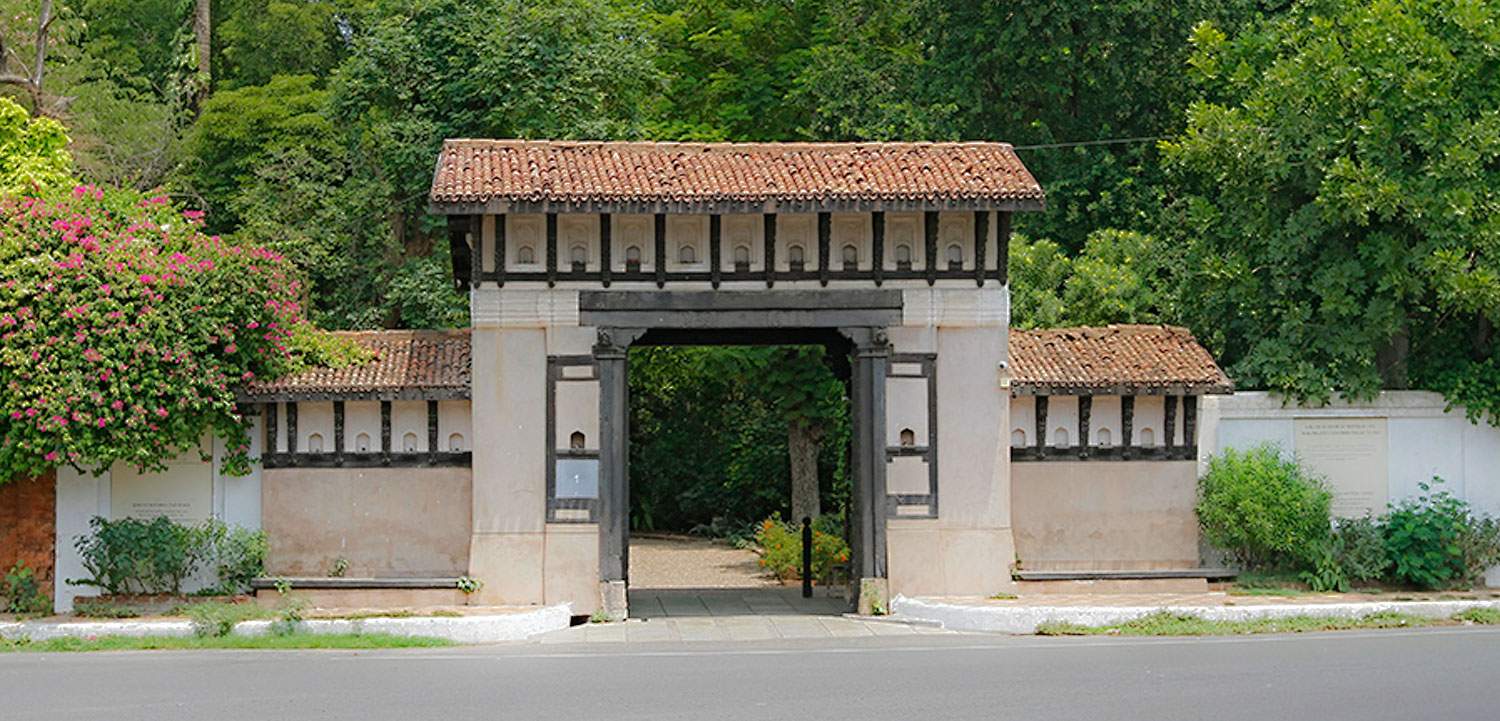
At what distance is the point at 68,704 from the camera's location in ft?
38.0

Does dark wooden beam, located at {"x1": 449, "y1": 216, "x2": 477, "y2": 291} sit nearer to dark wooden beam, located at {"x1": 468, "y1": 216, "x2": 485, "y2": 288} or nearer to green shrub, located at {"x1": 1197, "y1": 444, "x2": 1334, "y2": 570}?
dark wooden beam, located at {"x1": 468, "y1": 216, "x2": 485, "y2": 288}

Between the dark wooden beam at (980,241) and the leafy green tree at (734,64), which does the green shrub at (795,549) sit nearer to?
the dark wooden beam at (980,241)

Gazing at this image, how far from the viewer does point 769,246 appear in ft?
59.2

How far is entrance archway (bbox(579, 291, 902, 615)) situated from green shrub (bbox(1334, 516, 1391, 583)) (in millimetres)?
5611

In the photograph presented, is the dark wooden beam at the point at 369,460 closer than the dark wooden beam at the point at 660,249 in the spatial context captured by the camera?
No

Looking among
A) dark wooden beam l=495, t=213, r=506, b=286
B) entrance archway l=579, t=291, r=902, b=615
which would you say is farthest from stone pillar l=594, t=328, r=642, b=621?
dark wooden beam l=495, t=213, r=506, b=286

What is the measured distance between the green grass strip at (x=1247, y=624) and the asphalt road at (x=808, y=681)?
476 millimetres

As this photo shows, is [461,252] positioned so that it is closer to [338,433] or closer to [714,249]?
[338,433]

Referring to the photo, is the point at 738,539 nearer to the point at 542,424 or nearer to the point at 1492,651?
the point at 542,424

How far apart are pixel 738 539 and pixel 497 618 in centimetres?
1464

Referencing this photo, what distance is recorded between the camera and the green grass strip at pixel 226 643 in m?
15.6

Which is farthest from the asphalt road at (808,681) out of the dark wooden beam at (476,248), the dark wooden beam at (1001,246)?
the dark wooden beam at (1001,246)

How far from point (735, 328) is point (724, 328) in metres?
0.13

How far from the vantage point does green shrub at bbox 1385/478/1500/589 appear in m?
18.5
